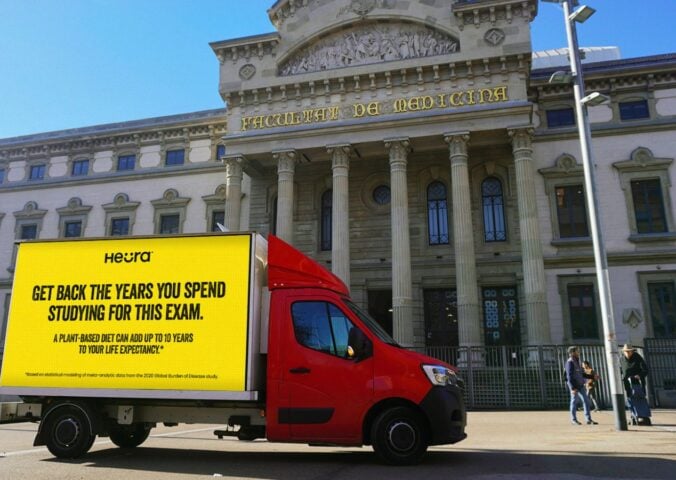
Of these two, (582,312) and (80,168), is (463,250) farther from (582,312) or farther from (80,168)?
(80,168)

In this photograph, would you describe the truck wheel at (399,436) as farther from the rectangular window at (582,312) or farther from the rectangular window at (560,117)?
the rectangular window at (560,117)

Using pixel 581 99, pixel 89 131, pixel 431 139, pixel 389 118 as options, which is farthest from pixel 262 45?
pixel 581 99

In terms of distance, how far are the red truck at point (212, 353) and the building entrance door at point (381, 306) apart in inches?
690

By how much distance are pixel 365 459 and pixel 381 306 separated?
18.2m

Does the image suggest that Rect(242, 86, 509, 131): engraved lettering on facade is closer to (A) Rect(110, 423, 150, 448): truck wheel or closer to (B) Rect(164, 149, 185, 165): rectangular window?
(B) Rect(164, 149, 185, 165): rectangular window

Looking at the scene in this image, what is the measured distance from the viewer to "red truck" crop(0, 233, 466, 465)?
24.7 ft

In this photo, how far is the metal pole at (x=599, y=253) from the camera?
11438 millimetres

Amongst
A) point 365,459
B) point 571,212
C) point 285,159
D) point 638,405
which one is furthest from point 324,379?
point 571,212

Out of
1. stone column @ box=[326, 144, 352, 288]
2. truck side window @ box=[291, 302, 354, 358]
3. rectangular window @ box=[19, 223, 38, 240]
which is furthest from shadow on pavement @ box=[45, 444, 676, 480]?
rectangular window @ box=[19, 223, 38, 240]

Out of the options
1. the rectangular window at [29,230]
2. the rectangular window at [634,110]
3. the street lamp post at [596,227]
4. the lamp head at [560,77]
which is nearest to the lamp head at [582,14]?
the street lamp post at [596,227]

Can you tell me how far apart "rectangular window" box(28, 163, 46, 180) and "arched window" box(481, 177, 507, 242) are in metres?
28.3

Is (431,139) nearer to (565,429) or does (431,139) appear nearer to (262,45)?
(262,45)

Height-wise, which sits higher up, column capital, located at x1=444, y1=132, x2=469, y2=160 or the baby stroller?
column capital, located at x1=444, y1=132, x2=469, y2=160

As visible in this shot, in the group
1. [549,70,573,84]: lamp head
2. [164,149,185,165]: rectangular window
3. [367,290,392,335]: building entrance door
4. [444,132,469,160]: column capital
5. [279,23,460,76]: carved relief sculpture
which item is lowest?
[367,290,392,335]: building entrance door
